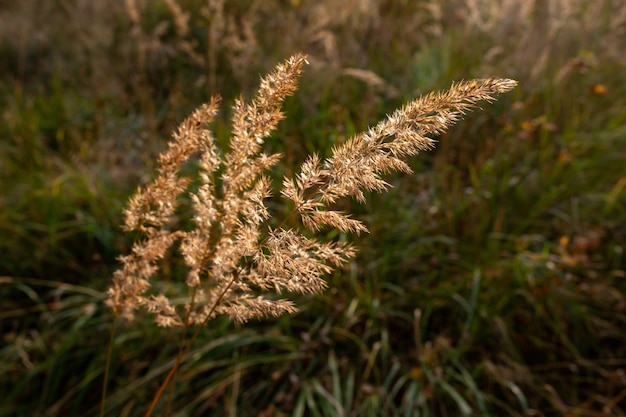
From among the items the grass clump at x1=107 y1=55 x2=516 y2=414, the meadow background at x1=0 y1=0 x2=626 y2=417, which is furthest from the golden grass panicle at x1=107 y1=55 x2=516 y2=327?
the meadow background at x1=0 y1=0 x2=626 y2=417

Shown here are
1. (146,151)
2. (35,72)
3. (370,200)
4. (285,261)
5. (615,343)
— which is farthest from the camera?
(35,72)

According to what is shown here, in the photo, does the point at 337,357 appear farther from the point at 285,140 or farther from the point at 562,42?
the point at 562,42

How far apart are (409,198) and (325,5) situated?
1795 millimetres

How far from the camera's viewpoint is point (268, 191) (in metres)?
1.02

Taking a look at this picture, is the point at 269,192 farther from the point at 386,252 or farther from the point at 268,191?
the point at 386,252

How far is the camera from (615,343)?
2.65 metres

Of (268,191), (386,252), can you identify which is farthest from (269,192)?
(386,252)

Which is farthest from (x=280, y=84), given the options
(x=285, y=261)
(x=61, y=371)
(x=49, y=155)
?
(x=49, y=155)

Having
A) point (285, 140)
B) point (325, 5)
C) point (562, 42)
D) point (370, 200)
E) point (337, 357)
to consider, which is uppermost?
point (325, 5)

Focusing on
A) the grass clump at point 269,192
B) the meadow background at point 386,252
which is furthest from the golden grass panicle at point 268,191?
the meadow background at point 386,252

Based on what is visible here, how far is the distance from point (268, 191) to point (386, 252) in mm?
1780

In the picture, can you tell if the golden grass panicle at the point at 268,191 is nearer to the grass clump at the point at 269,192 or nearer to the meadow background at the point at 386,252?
the grass clump at the point at 269,192

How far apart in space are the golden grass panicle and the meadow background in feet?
4.23

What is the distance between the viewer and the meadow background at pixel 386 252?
2.43m
